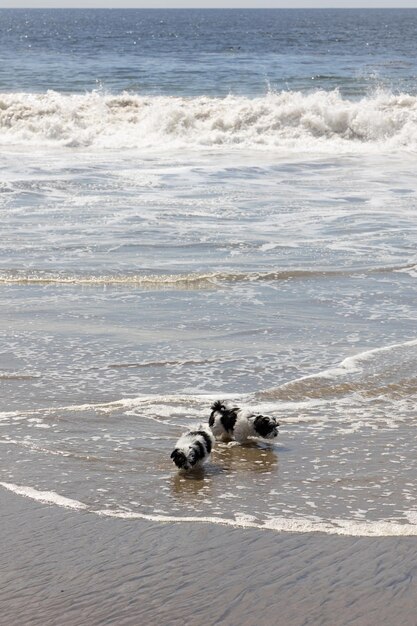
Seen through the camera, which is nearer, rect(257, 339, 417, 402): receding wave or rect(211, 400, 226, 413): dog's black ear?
rect(211, 400, 226, 413): dog's black ear

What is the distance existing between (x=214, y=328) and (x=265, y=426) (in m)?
2.72

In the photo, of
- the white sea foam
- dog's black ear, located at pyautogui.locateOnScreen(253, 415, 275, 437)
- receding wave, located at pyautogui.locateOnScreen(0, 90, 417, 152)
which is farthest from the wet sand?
receding wave, located at pyautogui.locateOnScreen(0, 90, 417, 152)

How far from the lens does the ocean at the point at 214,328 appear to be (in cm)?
551

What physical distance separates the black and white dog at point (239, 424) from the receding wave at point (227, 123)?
1779cm

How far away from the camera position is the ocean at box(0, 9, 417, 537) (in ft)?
18.1

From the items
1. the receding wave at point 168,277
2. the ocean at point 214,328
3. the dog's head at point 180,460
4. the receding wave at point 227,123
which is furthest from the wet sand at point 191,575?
the receding wave at point 227,123

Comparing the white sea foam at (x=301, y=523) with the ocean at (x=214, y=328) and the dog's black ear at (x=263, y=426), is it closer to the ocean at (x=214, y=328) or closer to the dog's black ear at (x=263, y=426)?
the ocean at (x=214, y=328)

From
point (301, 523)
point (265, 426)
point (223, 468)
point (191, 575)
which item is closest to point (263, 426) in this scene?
point (265, 426)

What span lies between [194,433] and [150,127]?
21641 millimetres

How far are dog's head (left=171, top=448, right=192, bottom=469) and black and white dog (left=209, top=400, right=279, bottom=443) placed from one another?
0.53 meters

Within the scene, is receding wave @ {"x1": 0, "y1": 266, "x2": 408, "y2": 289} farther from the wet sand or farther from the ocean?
the wet sand

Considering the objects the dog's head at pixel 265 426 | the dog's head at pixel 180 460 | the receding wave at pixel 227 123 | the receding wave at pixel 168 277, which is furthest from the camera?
the receding wave at pixel 227 123

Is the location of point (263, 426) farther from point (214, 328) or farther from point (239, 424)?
point (214, 328)

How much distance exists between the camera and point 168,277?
10.4 m
